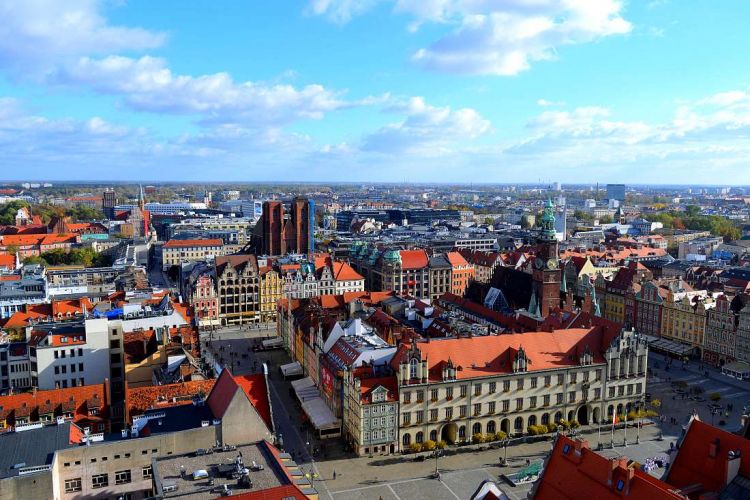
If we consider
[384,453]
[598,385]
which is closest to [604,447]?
[598,385]

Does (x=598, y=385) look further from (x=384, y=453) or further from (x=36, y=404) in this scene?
(x=36, y=404)

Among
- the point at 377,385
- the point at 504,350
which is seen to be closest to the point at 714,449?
the point at 504,350

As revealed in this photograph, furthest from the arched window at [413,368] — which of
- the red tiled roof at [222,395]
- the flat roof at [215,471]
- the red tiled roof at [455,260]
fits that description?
the red tiled roof at [455,260]

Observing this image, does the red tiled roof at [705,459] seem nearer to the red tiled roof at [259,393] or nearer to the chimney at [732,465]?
the chimney at [732,465]

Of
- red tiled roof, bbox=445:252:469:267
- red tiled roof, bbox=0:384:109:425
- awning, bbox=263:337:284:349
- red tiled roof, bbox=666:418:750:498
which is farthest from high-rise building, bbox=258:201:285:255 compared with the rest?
red tiled roof, bbox=666:418:750:498

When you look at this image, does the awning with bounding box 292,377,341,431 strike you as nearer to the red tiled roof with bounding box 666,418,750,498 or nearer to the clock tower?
the red tiled roof with bounding box 666,418,750,498
